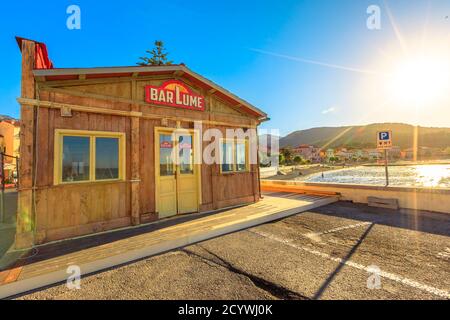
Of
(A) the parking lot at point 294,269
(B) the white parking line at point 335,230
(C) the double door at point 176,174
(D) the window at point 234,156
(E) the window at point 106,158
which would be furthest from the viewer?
(D) the window at point 234,156

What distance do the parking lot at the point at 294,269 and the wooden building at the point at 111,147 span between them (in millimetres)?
2005

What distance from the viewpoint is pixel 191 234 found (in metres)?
4.66

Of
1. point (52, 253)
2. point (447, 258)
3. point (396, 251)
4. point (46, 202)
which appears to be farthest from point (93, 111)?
point (447, 258)

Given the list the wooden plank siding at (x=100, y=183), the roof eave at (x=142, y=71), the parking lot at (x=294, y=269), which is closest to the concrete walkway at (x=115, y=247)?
the parking lot at (x=294, y=269)

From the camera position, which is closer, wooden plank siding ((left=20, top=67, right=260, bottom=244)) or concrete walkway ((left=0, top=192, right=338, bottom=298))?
concrete walkway ((left=0, top=192, right=338, bottom=298))

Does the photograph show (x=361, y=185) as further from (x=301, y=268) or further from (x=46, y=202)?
(x=46, y=202)

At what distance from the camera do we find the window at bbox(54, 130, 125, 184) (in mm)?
4656

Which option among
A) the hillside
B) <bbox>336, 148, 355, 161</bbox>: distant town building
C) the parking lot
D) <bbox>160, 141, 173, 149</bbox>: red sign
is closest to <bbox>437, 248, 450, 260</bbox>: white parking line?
the parking lot

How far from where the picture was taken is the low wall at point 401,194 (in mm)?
6527

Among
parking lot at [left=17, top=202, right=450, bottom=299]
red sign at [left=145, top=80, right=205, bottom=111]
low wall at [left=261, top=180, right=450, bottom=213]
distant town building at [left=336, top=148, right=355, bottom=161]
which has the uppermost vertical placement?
distant town building at [left=336, top=148, right=355, bottom=161]

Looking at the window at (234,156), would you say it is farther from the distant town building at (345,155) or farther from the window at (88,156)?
the distant town building at (345,155)

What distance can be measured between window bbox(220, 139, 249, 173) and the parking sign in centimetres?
493

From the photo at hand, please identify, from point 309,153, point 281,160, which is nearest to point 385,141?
point 281,160

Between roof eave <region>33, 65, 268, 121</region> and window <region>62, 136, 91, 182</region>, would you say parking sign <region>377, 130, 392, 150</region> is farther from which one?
window <region>62, 136, 91, 182</region>
